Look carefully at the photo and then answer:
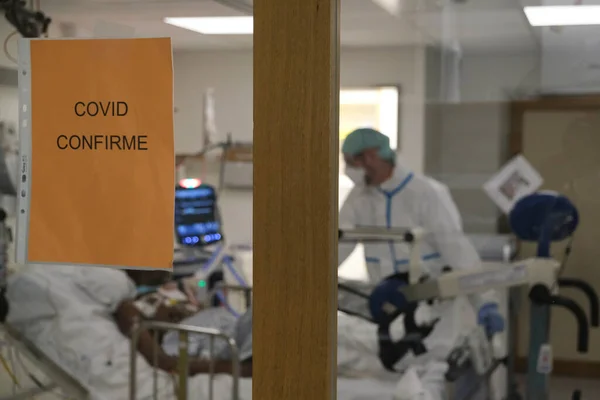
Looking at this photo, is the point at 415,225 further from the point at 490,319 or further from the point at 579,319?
the point at 579,319

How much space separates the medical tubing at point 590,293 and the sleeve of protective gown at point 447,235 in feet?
0.88

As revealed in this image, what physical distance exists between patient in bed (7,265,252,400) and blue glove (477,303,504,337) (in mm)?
844

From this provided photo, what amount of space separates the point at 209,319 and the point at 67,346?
0.48m

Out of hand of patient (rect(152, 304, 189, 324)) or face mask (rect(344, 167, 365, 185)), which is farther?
hand of patient (rect(152, 304, 189, 324))

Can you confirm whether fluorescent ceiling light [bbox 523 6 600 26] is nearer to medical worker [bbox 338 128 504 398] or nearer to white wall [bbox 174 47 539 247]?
white wall [bbox 174 47 539 247]

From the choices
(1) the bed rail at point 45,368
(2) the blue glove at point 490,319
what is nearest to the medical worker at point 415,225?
(2) the blue glove at point 490,319

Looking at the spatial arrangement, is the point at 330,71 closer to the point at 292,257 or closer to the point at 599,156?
the point at 292,257

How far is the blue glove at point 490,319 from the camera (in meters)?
2.15

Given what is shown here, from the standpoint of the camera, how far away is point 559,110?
7.29 ft

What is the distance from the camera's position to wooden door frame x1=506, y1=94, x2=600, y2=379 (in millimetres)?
2088

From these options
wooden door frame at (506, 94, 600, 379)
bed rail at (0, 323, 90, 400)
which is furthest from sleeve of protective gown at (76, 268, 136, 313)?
wooden door frame at (506, 94, 600, 379)

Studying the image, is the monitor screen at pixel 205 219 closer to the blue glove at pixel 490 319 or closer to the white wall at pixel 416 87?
the white wall at pixel 416 87

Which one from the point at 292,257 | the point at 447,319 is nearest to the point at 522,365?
the point at 447,319

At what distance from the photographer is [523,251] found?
2.13m
